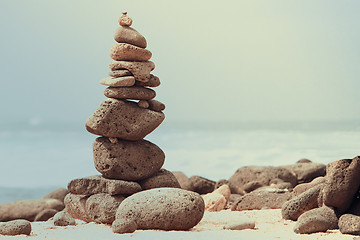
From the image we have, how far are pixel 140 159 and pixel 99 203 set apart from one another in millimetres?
1300

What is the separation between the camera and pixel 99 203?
460 inches

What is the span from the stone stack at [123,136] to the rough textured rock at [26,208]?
3.74 metres

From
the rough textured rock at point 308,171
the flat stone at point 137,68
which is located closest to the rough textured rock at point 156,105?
the flat stone at point 137,68

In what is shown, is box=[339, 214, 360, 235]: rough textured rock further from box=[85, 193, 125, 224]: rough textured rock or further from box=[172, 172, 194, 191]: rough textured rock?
box=[172, 172, 194, 191]: rough textured rock

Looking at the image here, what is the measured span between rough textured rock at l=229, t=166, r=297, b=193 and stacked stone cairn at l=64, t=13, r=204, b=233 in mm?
5757

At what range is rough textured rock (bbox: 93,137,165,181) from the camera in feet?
39.3

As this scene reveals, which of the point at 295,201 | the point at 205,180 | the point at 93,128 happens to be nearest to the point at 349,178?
the point at 295,201

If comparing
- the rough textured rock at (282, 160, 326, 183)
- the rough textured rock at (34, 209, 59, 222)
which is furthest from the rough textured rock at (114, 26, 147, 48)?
the rough textured rock at (282, 160, 326, 183)

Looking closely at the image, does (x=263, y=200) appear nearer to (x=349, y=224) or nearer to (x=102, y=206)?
(x=349, y=224)

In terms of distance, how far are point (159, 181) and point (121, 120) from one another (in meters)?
1.58

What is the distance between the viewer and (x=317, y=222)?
1019 cm

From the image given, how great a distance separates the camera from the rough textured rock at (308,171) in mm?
18703

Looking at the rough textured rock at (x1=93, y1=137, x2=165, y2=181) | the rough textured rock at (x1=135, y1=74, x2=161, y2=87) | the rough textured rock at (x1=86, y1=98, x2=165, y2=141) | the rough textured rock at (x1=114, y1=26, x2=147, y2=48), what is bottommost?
the rough textured rock at (x1=93, y1=137, x2=165, y2=181)

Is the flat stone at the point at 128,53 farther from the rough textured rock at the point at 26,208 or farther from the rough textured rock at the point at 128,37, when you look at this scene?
the rough textured rock at the point at 26,208
